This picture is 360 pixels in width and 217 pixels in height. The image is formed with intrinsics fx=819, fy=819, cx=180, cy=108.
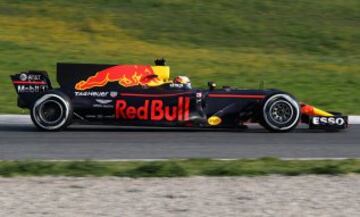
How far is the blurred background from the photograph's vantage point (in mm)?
21016

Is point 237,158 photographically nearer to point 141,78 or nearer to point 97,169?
point 97,169

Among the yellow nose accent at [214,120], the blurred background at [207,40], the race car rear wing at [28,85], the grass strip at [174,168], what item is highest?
the blurred background at [207,40]

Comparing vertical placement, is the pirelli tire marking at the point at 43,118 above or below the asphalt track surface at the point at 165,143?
above

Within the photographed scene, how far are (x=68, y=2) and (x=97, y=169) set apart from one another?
29.0 m

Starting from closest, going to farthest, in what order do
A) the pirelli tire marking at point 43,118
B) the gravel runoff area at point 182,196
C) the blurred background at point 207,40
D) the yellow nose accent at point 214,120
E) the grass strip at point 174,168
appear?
the gravel runoff area at point 182,196 < the grass strip at point 174,168 < the pirelli tire marking at point 43,118 < the yellow nose accent at point 214,120 < the blurred background at point 207,40

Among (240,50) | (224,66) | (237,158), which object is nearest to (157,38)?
(240,50)

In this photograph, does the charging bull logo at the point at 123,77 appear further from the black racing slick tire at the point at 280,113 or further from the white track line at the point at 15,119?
the white track line at the point at 15,119

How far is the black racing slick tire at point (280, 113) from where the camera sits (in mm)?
12375

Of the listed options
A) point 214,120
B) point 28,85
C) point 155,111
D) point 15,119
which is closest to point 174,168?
point 155,111

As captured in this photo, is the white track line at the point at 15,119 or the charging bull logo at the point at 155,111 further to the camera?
the white track line at the point at 15,119

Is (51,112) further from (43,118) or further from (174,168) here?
(174,168)

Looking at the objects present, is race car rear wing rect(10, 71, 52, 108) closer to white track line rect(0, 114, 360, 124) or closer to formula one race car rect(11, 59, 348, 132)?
formula one race car rect(11, 59, 348, 132)

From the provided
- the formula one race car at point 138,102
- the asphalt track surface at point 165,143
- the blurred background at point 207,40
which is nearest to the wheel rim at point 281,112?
the formula one race car at point 138,102

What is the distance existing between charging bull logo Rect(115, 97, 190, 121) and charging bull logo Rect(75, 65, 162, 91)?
37 centimetres
